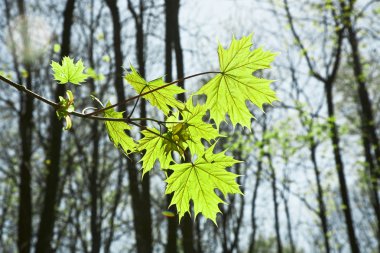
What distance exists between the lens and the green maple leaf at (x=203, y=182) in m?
1.36

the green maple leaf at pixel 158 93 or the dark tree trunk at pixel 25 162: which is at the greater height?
the dark tree trunk at pixel 25 162

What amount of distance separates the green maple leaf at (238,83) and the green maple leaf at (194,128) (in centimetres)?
5

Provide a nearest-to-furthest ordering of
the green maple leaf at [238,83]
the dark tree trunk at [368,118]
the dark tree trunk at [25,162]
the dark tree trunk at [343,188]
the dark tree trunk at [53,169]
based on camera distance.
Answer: the green maple leaf at [238,83] → the dark tree trunk at [53,169] → the dark tree trunk at [25,162] → the dark tree trunk at [343,188] → the dark tree trunk at [368,118]

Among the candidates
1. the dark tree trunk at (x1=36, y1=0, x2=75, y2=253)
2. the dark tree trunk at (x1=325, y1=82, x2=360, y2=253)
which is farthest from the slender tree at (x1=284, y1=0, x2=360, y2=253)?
the dark tree trunk at (x1=36, y1=0, x2=75, y2=253)

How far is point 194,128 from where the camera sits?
4.51ft

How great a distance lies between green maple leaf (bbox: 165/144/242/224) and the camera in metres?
1.36

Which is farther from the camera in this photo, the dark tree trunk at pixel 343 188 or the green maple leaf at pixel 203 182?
the dark tree trunk at pixel 343 188

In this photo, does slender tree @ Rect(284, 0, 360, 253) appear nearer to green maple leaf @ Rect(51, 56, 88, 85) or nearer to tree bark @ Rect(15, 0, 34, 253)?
tree bark @ Rect(15, 0, 34, 253)

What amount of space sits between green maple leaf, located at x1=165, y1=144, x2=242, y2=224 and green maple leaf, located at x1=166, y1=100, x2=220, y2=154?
5 centimetres

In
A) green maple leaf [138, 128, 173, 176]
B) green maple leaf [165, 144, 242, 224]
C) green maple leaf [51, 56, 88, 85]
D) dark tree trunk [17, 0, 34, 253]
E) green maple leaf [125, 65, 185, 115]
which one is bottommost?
green maple leaf [165, 144, 242, 224]

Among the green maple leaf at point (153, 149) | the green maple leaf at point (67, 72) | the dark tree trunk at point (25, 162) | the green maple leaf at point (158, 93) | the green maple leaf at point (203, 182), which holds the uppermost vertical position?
the dark tree trunk at point (25, 162)

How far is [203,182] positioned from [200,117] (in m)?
0.25

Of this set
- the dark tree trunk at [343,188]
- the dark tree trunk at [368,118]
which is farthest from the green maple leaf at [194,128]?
the dark tree trunk at [368,118]

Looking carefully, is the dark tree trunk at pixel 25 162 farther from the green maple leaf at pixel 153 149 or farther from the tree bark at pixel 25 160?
the green maple leaf at pixel 153 149
